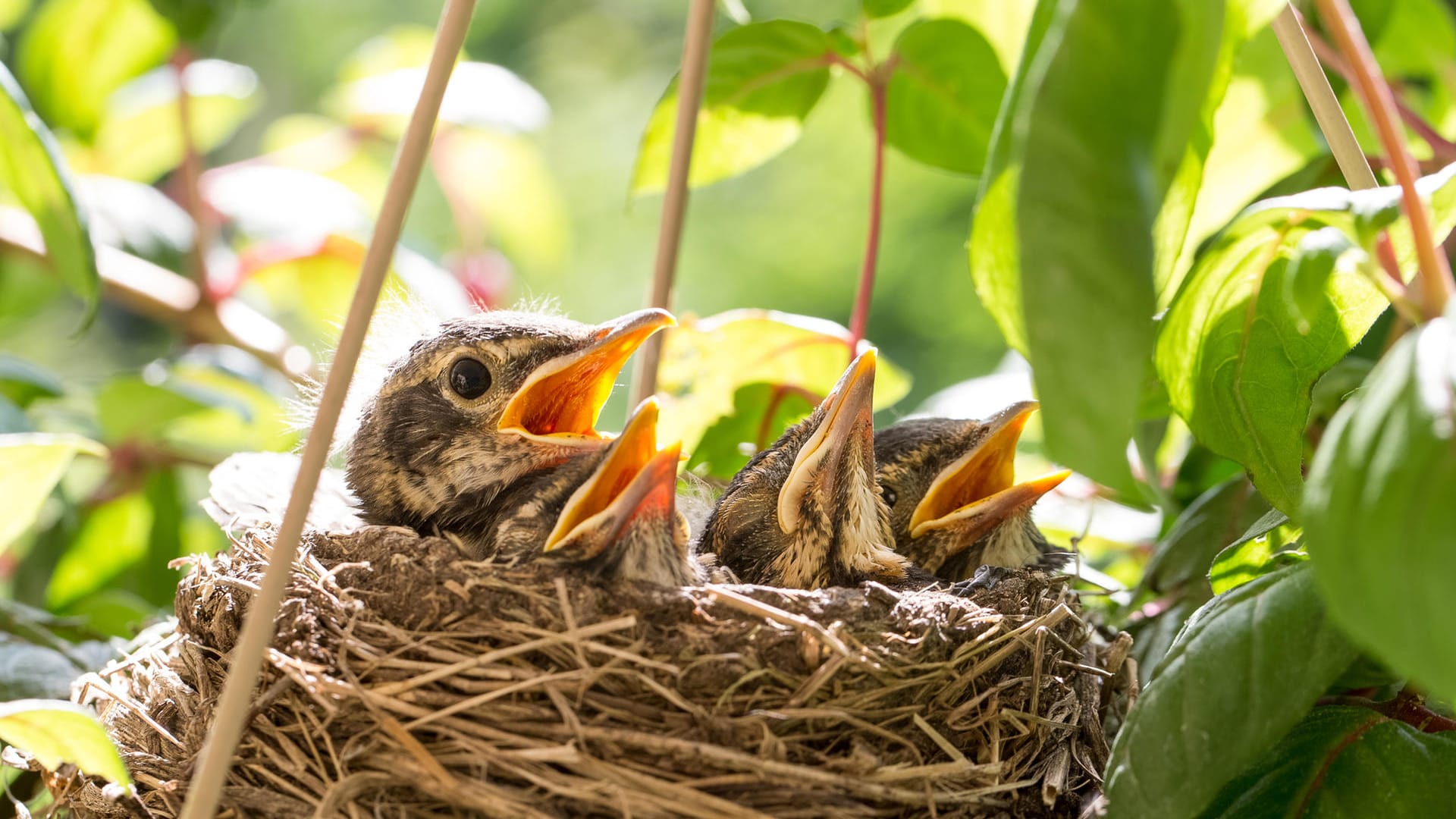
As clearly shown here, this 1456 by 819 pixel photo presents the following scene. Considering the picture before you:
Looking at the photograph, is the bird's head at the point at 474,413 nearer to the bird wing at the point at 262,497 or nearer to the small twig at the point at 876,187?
the bird wing at the point at 262,497

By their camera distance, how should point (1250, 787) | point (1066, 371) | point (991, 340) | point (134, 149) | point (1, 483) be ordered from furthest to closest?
point (991, 340), point (134, 149), point (1, 483), point (1250, 787), point (1066, 371)

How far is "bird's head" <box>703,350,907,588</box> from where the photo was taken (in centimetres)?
96

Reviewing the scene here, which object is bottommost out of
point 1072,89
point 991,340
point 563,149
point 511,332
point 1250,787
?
point 1250,787

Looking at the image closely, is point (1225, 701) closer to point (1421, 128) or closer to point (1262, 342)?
point (1262, 342)

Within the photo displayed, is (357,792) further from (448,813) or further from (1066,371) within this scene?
(1066,371)

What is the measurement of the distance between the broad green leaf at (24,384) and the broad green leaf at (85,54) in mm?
530

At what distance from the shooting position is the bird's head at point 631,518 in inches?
32.4

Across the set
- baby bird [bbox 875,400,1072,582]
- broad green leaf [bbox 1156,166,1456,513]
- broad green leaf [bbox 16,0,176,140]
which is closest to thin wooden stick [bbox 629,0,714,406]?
baby bird [bbox 875,400,1072,582]

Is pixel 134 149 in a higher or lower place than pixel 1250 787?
higher

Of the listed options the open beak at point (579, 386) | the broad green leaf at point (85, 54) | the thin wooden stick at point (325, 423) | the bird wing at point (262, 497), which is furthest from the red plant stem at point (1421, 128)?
the broad green leaf at point (85, 54)

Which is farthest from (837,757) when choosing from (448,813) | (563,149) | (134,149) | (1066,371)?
(563,149)

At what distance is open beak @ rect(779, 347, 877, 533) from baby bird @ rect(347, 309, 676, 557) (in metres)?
0.16

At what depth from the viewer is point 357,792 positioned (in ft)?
2.27

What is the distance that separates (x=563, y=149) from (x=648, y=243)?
18.1 inches
